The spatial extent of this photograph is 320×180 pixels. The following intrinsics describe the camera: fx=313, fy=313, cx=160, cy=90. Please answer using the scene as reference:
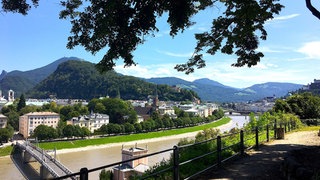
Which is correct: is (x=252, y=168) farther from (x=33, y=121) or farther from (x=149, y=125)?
(x=33, y=121)

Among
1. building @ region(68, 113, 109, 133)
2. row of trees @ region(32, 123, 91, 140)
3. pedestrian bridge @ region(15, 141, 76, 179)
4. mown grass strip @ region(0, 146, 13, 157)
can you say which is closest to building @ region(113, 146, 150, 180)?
pedestrian bridge @ region(15, 141, 76, 179)

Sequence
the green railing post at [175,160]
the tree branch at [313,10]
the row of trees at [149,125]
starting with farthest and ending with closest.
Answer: the row of trees at [149,125], the tree branch at [313,10], the green railing post at [175,160]

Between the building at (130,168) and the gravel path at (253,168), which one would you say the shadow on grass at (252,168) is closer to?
the gravel path at (253,168)

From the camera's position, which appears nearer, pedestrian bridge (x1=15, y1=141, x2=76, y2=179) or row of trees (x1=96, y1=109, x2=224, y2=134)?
pedestrian bridge (x1=15, y1=141, x2=76, y2=179)

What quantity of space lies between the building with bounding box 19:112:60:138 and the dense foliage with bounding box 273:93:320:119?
237 feet

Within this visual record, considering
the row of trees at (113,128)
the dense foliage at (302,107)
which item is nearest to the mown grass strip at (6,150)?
the row of trees at (113,128)

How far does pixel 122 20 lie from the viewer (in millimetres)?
5719

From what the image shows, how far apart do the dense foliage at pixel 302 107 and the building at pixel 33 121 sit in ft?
237

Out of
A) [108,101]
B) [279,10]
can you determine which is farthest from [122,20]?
[108,101]

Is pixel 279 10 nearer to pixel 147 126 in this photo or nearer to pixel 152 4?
pixel 152 4

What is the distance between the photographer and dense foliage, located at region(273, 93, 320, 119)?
28812 mm

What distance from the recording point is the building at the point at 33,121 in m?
86.1

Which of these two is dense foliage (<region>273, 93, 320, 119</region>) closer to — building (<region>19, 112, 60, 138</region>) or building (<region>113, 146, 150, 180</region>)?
building (<region>113, 146, 150, 180</region>)

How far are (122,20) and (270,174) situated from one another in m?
4.82
